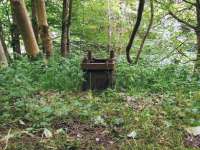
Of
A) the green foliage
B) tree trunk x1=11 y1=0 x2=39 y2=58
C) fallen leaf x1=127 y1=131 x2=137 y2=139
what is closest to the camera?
fallen leaf x1=127 y1=131 x2=137 y2=139

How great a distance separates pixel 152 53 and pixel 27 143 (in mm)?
10460

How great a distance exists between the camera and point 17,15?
8039mm

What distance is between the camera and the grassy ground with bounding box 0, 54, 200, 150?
3.59 metres

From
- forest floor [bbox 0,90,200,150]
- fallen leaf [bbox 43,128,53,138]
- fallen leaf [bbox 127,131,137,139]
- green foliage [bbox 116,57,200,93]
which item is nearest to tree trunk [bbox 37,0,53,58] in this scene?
green foliage [bbox 116,57,200,93]

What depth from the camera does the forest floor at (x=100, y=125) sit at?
3.54 metres

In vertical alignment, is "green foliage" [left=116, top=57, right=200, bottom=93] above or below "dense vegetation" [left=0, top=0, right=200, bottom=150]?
below

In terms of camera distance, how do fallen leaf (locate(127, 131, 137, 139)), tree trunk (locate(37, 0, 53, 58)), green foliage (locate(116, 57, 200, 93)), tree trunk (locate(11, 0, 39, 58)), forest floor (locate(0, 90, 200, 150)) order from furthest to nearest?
tree trunk (locate(37, 0, 53, 58)), tree trunk (locate(11, 0, 39, 58)), green foliage (locate(116, 57, 200, 93)), fallen leaf (locate(127, 131, 137, 139)), forest floor (locate(0, 90, 200, 150))

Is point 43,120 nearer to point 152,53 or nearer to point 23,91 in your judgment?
point 23,91

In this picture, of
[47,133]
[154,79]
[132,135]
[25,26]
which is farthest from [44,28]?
[132,135]

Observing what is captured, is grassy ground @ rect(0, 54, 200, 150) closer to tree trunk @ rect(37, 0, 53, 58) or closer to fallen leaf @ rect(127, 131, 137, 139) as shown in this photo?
fallen leaf @ rect(127, 131, 137, 139)

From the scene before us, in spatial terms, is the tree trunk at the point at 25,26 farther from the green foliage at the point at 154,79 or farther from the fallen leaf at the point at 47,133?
the fallen leaf at the point at 47,133

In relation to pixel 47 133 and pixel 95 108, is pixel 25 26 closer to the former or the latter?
pixel 95 108

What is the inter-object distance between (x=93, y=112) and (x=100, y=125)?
0.31 metres

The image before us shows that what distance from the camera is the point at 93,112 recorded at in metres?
4.20
